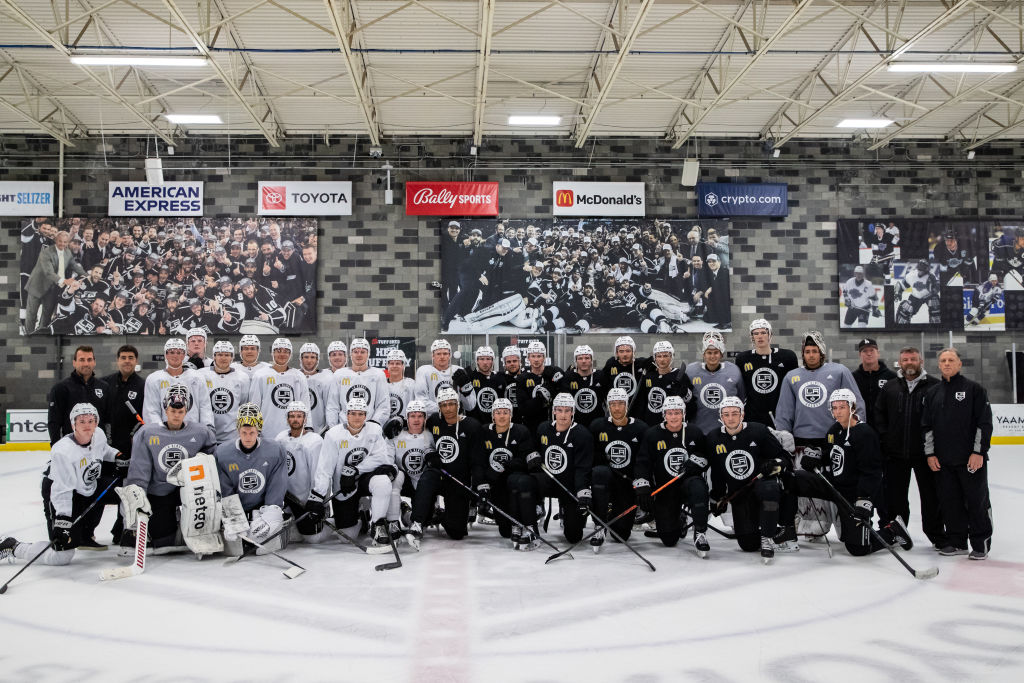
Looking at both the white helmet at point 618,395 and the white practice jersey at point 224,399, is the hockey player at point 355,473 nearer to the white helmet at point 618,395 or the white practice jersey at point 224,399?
the white practice jersey at point 224,399

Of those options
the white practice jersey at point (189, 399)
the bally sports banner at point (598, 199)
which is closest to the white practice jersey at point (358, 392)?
the white practice jersey at point (189, 399)

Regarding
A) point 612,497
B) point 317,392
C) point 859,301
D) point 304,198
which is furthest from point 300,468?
point 859,301

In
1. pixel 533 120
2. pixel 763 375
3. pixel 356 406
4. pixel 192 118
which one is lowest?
pixel 356 406

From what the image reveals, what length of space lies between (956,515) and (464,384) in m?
4.44

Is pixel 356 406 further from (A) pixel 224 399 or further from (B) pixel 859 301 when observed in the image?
(B) pixel 859 301

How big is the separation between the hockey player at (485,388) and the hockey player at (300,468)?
1680 mm

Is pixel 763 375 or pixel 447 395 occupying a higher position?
pixel 763 375

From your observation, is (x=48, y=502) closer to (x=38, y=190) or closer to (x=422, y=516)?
(x=422, y=516)

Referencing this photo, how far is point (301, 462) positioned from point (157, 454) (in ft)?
3.76

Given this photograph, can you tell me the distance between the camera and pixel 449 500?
266 inches

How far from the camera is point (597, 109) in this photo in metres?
13.2

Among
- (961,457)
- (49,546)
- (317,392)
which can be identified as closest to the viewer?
(49,546)

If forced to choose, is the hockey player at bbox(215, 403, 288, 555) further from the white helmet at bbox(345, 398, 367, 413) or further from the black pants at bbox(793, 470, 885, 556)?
the black pants at bbox(793, 470, 885, 556)

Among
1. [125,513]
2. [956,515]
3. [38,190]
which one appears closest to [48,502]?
[125,513]
